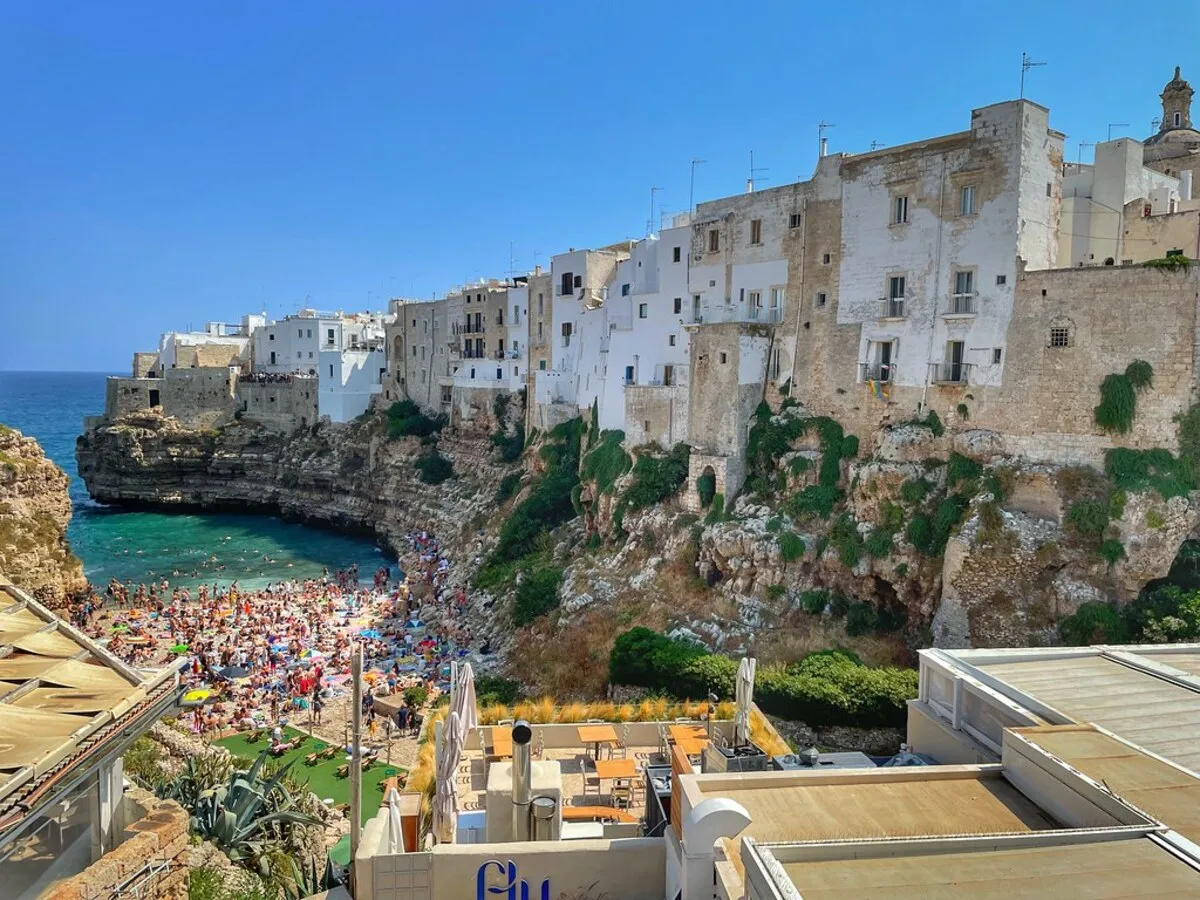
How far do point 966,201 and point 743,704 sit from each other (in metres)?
17.4

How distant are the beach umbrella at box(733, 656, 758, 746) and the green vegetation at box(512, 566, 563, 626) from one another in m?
17.8

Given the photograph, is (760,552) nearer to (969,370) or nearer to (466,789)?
(969,370)

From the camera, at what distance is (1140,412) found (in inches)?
794

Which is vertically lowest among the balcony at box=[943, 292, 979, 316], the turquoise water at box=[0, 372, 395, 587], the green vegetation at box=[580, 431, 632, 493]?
the turquoise water at box=[0, 372, 395, 587]

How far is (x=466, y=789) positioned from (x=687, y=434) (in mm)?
20346

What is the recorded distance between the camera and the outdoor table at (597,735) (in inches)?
489

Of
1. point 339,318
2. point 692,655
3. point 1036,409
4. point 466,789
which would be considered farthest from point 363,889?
point 339,318

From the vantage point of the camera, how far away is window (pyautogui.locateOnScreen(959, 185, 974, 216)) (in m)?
22.9

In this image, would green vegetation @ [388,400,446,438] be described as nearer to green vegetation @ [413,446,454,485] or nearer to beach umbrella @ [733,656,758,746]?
green vegetation @ [413,446,454,485]

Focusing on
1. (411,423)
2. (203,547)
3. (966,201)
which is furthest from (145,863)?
(411,423)

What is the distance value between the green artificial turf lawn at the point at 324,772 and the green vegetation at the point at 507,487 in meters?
18.6

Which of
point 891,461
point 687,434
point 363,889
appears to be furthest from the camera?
point 687,434

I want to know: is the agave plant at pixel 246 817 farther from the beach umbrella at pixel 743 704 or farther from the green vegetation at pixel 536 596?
the green vegetation at pixel 536 596

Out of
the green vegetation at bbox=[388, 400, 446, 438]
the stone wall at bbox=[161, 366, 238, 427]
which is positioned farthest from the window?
the stone wall at bbox=[161, 366, 238, 427]
